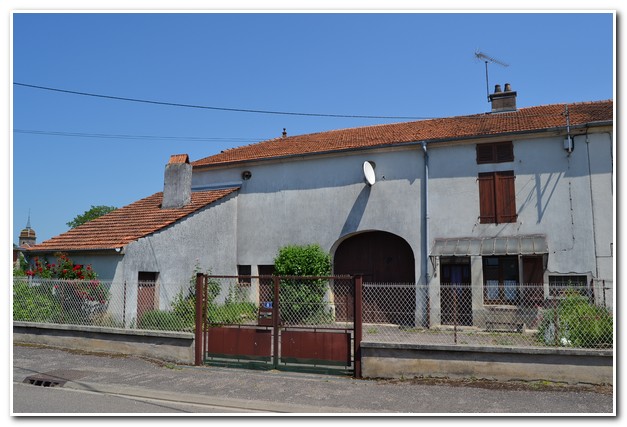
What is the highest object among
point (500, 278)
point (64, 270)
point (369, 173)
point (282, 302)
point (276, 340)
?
point (369, 173)

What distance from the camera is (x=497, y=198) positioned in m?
15.7

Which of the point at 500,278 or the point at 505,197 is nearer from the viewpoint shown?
the point at 500,278

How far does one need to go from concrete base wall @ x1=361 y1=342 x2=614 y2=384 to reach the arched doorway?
7365 mm

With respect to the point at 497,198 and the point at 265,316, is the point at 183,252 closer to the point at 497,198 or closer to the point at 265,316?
the point at 265,316

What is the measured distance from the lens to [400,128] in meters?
19.6

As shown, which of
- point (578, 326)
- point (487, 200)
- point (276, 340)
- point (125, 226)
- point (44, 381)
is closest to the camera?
point (578, 326)

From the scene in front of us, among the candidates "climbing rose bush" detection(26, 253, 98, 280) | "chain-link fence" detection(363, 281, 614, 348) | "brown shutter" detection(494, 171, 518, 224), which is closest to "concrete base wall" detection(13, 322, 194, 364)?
"climbing rose bush" detection(26, 253, 98, 280)

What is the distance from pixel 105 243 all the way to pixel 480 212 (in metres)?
10.8

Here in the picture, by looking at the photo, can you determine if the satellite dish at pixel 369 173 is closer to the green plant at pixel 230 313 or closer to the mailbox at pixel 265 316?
the green plant at pixel 230 313

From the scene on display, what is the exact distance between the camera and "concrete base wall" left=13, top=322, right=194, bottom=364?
10531 millimetres

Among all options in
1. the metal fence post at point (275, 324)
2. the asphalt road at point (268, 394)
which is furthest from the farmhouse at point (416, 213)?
the metal fence post at point (275, 324)

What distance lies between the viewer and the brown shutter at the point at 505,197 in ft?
51.1

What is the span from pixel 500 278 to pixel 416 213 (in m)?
3.12

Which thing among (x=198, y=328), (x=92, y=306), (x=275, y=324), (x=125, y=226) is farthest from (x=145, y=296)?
(x=275, y=324)
